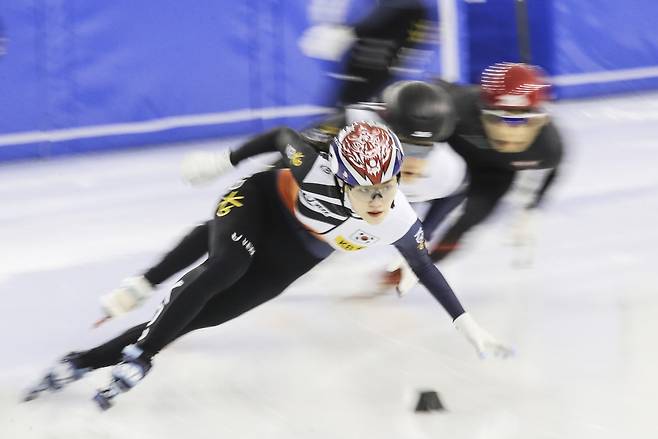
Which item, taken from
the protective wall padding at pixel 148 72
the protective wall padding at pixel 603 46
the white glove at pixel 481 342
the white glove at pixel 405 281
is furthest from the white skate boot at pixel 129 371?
the protective wall padding at pixel 603 46

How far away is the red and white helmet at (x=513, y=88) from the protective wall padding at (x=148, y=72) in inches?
112

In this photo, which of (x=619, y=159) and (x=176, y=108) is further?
(x=176, y=108)

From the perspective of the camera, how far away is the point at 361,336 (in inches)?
135

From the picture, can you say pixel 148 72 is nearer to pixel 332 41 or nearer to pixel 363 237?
pixel 332 41

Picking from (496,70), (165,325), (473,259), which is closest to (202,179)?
(165,325)

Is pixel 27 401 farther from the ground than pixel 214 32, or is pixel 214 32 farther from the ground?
pixel 214 32

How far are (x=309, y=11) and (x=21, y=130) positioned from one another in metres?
2.18

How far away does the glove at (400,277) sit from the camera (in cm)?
371

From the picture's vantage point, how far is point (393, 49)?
3.84 metres

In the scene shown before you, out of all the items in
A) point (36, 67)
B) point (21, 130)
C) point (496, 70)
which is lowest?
point (21, 130)

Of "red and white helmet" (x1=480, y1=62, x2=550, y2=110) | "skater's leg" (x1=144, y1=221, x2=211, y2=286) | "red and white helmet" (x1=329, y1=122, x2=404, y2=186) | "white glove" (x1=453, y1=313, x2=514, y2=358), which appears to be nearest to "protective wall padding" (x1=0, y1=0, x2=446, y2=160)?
"red and white helmet" (x1=480, y1=62, x2=550, y2=110)

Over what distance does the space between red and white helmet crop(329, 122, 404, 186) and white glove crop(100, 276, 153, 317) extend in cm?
92

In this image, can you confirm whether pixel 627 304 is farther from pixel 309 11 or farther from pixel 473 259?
pixel 309 11

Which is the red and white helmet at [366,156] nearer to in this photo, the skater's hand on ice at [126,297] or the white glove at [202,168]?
the white glove at [202,168]
